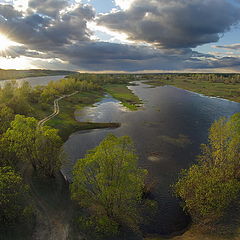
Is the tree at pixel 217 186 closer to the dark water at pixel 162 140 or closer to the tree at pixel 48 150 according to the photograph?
the dark water at pixel 162 140

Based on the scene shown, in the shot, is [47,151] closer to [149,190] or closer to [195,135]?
[149,190]

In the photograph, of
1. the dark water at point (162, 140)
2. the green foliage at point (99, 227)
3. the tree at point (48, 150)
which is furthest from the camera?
the tree at point (48, 150)

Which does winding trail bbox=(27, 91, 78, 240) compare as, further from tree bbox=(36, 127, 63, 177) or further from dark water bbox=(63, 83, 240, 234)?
dark water bbox=(63, 83, 240, 234)

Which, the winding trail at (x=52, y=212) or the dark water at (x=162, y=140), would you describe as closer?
the winding trail at (x=52, y=212)

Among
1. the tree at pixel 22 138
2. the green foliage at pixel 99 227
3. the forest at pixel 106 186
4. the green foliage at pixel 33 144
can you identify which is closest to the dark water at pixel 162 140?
the forest at pixel 106 186

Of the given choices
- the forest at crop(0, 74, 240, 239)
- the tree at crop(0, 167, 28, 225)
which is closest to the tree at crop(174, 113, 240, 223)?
the forest at crop(0, 74, 240, 239)

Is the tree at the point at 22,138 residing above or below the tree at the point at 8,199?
above

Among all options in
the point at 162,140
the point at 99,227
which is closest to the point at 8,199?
the point at 99,227

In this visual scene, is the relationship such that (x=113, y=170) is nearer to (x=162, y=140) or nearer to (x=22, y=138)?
(x=22, y=138)

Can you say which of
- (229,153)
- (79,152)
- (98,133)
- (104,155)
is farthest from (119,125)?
(104,155)
